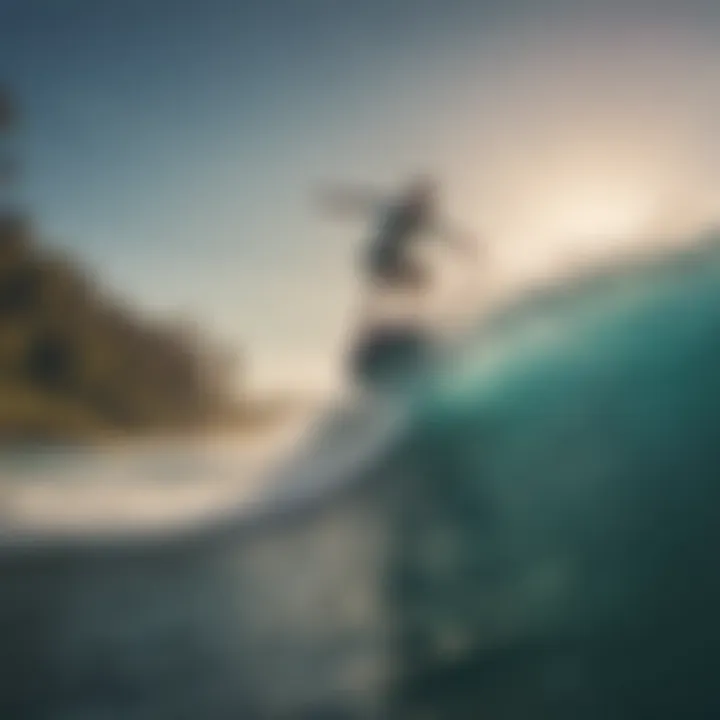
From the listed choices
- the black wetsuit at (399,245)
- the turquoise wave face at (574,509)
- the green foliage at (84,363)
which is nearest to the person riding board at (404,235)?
the black wetsuit at (399,245)

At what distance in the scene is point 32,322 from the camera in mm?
1095

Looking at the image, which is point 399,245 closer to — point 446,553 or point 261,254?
Result: point 261,254

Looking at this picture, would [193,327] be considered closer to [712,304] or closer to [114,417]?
[114,417]

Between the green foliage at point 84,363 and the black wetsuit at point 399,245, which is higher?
the black wetsuit at point 399,245

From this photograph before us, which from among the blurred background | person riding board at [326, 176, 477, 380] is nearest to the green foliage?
the blurred background

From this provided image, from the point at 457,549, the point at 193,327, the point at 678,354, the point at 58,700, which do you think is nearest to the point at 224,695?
the point at 58,700

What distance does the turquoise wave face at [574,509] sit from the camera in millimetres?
1042

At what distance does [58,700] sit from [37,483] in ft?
0.81

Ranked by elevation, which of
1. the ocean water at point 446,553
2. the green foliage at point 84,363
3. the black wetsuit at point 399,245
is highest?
the black wetsuit at point 399,245

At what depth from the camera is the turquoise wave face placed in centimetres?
104

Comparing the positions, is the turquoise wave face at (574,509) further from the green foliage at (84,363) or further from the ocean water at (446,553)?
the green foliage at (84,363)

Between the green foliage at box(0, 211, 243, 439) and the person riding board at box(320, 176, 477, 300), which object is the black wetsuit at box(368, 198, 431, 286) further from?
the green foliage at box(0, 211, 243, 439)

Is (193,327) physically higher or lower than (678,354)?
higher

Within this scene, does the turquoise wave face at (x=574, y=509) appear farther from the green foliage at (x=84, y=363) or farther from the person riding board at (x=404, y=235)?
the green foliage at (x=84, y=363)
